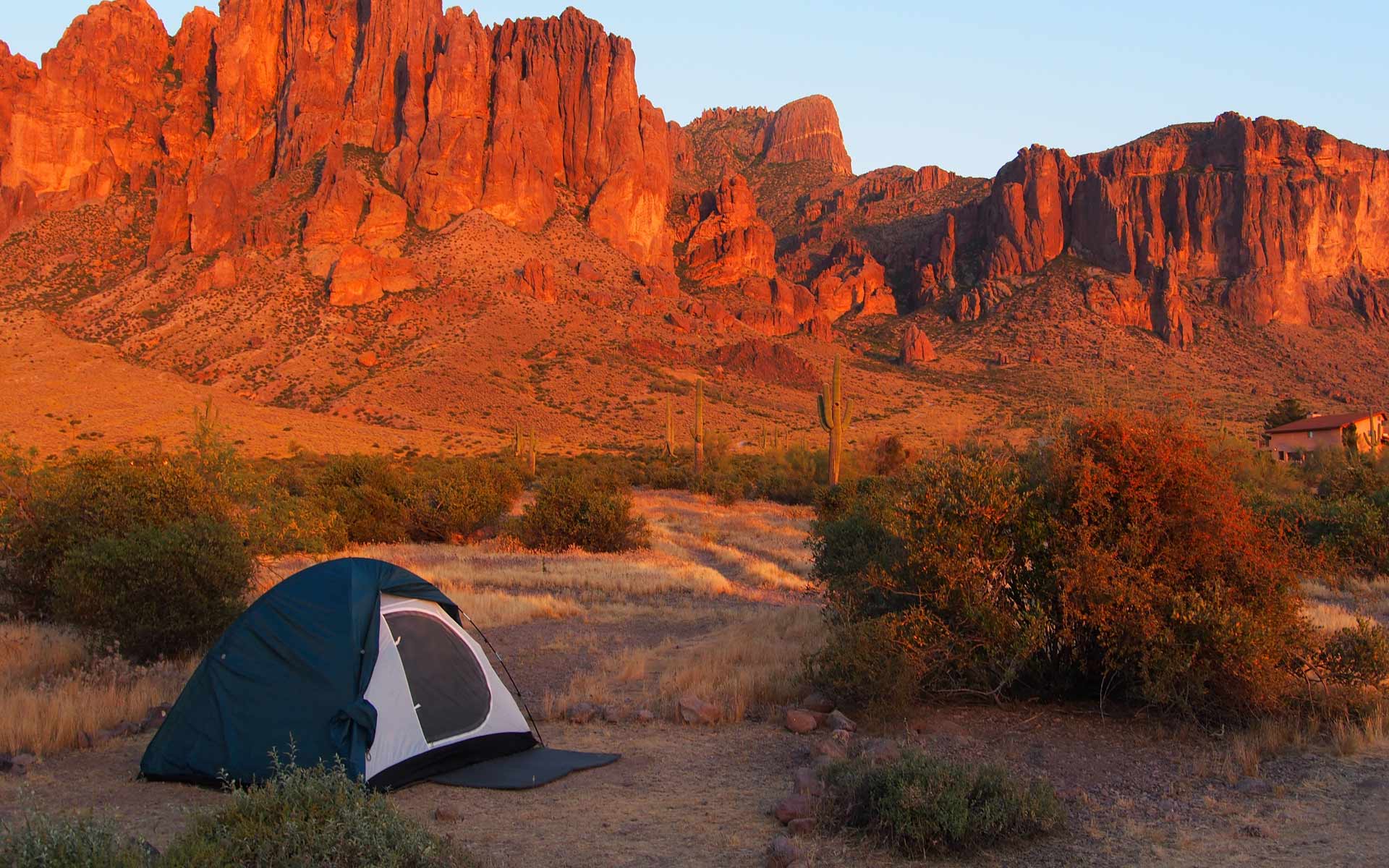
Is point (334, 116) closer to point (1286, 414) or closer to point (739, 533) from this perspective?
point (739, 533)

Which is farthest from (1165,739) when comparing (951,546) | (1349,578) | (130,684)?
(1349,578)

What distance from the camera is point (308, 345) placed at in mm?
63188

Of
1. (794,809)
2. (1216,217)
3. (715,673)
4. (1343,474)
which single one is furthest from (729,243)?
(794,809)

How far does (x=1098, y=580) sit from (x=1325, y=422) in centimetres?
4144

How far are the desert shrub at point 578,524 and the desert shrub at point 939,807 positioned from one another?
14.9m

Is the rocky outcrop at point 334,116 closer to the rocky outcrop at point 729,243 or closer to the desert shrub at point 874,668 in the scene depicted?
the rocky outcrop at point 729,243

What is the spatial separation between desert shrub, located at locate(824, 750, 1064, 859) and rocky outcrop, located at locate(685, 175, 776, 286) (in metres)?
96.3

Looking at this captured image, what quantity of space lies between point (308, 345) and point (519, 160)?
33.0 m

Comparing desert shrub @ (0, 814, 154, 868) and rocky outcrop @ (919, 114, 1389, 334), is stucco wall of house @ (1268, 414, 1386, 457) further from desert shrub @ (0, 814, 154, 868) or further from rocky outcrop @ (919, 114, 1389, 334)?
rocky outcrop @ (919, 114, 1389, 334)

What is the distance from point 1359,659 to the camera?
7676 millimetres

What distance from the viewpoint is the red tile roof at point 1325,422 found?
3950 cm

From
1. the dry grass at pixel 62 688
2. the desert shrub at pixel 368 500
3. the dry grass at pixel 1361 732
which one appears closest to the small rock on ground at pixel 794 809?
the dry grass at pixel 1361 732

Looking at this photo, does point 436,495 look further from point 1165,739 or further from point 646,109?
point 646,109

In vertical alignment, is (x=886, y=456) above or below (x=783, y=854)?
above
